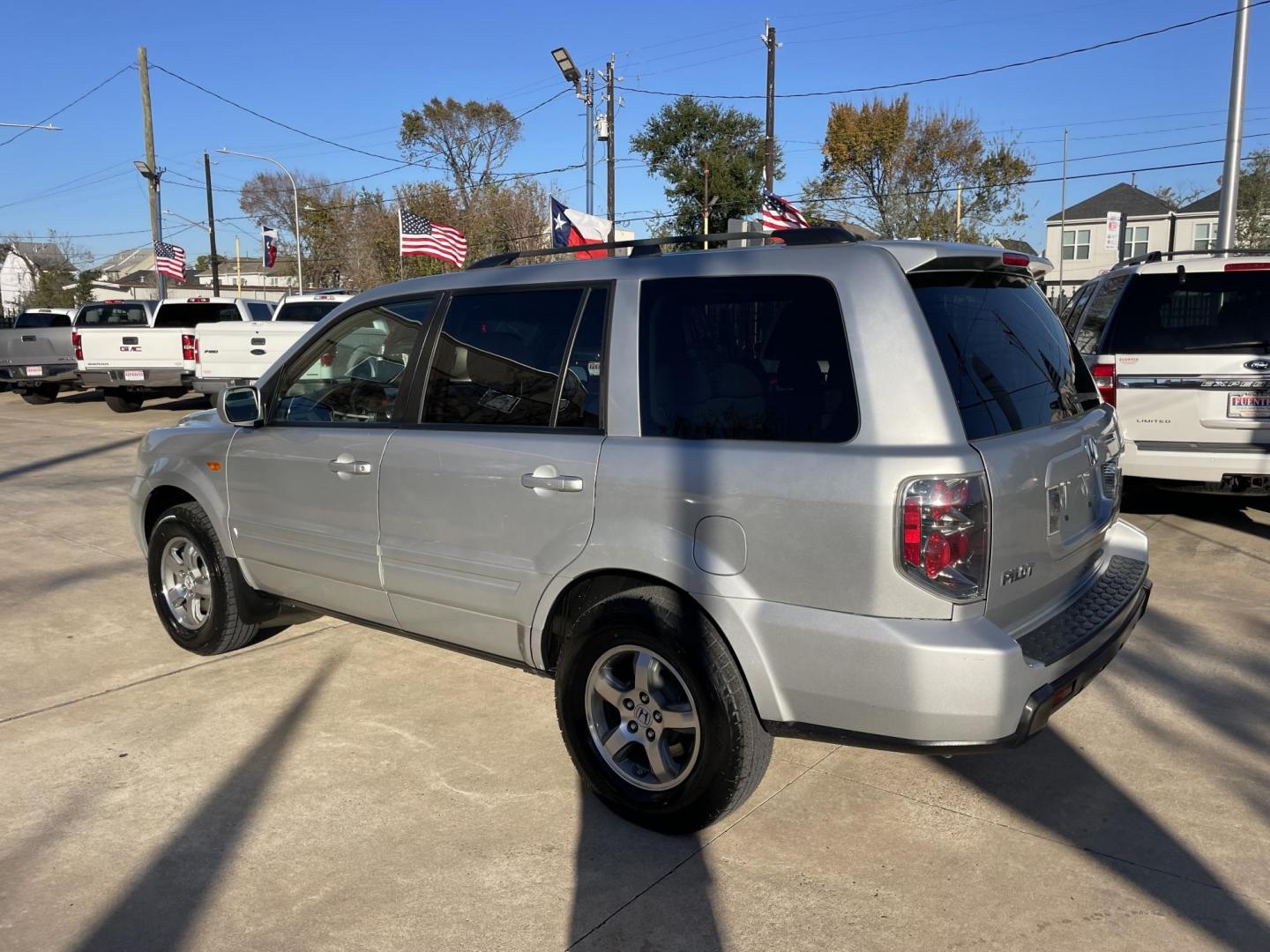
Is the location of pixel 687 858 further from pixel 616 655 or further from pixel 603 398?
pixel 603 398

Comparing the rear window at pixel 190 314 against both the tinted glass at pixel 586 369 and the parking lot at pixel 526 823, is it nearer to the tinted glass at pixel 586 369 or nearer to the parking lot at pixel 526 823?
the parking lot at pixel 526 823

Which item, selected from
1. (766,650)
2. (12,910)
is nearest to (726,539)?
(766,650)

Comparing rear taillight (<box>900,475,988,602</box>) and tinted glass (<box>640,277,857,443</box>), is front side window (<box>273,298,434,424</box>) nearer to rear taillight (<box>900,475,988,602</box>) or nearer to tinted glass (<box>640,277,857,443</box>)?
tinted glass (<box>640,277,857,443</box>)

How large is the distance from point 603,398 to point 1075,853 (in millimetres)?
2119

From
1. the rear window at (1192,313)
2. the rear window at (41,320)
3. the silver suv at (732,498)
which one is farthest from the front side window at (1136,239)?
the silver suv at (732,498)

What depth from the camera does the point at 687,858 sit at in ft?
10.6

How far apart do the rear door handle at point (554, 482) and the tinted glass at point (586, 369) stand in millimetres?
205

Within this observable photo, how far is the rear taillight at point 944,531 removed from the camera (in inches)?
107

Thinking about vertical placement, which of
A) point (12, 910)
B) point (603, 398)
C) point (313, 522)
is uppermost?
point (603, 398)

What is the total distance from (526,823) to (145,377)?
1577 centimetres

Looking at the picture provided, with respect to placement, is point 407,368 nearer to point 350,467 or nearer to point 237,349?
point 350,467

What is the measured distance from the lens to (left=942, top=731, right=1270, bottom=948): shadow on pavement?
288cm

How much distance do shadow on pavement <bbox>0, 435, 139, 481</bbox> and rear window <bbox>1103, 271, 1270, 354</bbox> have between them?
10.9m

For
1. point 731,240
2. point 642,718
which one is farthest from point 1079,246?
point 642,718
